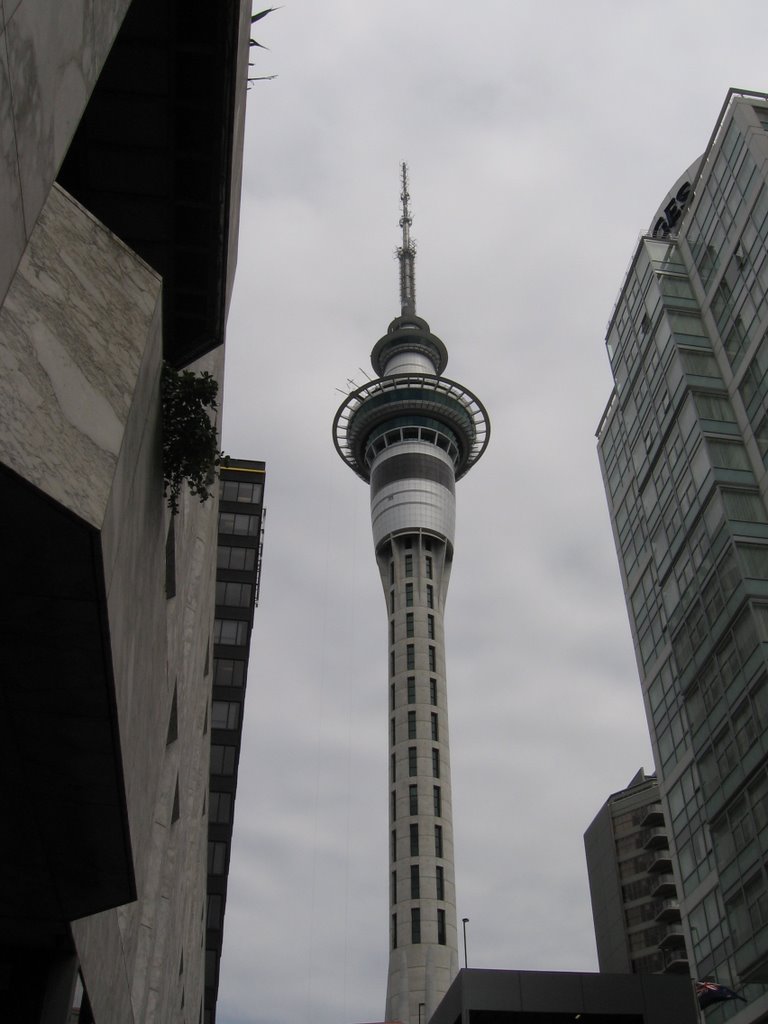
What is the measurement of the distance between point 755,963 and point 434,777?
62277 mm

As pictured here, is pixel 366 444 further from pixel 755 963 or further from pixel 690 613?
pixel 755 963

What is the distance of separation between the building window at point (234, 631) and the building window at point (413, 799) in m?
25.0

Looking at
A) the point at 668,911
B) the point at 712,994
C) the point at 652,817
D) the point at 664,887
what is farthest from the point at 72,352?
the point at 652,817

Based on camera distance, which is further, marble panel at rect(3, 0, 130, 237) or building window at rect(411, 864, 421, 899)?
building window at rect(411, 864, 421, 899)

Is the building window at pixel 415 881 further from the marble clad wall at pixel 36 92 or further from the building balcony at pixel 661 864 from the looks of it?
the marble clad wall at pixel 36 92

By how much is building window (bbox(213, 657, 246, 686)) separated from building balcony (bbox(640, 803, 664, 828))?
42.8 meters

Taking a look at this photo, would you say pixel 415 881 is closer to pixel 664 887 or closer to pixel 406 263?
pixel 664 887

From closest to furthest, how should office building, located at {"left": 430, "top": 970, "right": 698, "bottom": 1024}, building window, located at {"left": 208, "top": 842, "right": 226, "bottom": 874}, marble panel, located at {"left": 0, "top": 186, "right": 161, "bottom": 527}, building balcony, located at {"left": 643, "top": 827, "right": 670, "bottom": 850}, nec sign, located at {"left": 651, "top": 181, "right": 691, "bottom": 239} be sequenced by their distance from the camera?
marble panel, located at {"left": 0, "top": 186, "right": 161, "bottom": 527} → office building, located at {"left": 430, "top": 970, "right": 698, "bottom": 1024} → nec sign, located at {"left": 651, "top": 181, "right": 691, "bottom": 239} → building window, located at {"left": 208, "top": 842, "right": 226, "bottom": 874} → building balcony, located at {"left": 643, "top": 827, "right": 670, "bottom": 850}

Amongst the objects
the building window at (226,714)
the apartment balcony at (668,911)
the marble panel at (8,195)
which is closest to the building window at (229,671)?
the building window at (226,714)

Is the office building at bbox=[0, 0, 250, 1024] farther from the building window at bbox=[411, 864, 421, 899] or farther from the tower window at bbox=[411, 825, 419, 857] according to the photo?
the tower window at bbox=[411, 825, 419, 857]

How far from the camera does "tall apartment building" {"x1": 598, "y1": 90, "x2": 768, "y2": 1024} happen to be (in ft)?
113

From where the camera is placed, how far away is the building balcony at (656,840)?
91312 millimetres

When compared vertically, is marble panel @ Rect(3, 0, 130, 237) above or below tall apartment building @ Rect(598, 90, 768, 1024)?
below

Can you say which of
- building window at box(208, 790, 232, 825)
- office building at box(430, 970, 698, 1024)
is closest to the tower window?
building window at box(208, 790, 232, 825)
